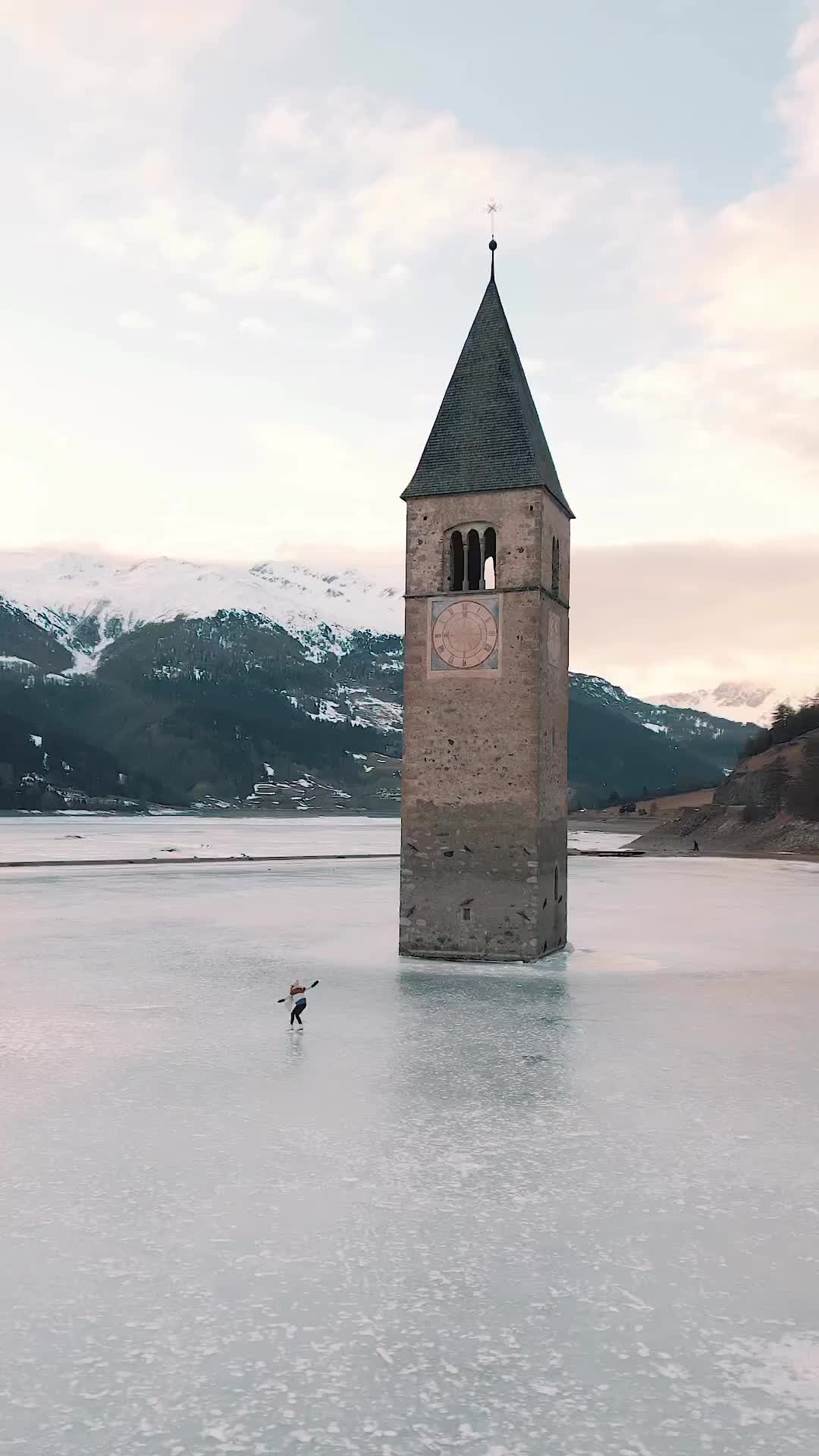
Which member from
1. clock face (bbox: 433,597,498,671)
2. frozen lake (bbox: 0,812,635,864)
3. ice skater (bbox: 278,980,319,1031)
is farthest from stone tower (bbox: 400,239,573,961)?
frozen lake (bbox: 0,812,635,864)

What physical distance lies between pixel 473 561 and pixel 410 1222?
84.5ft

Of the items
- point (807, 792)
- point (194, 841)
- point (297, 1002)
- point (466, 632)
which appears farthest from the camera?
point (194, 841)

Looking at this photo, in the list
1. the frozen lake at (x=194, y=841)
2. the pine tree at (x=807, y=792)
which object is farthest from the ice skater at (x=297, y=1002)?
the pine tree at (x=807, y=792)

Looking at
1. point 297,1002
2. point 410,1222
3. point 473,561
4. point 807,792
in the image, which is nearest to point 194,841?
point 807,792

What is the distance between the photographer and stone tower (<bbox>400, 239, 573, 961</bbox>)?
3538 centimetres

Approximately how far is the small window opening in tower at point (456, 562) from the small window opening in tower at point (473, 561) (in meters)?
0.23

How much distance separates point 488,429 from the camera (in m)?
37.2

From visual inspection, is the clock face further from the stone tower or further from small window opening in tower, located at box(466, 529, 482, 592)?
small window opening in tower, located at box(466, 529, 482, 592)

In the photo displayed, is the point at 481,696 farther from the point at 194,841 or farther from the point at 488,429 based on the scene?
the point at 194,841

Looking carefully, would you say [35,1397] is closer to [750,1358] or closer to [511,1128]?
[750,1358]

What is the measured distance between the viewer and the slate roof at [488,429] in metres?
36.3

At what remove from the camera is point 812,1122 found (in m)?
18.3

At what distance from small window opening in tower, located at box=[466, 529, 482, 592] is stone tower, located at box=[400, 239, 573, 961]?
0.14ft

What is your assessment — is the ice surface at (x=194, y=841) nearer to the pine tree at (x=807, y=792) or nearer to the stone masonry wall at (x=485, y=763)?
the pine tree at (x=807, y=792)
